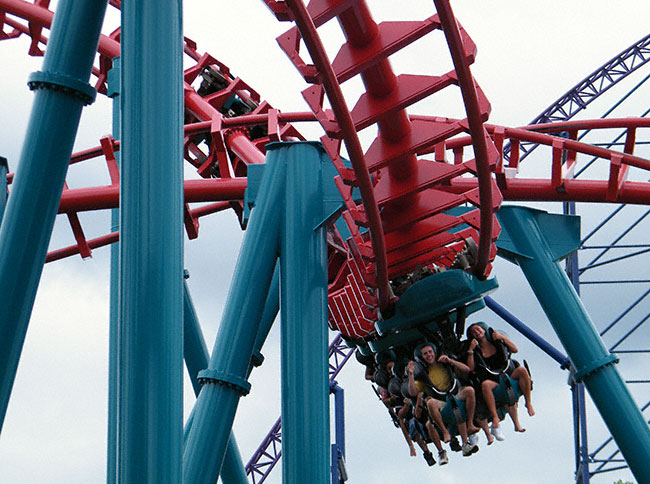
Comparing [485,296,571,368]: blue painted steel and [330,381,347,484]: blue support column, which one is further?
[330,381,347,484]: blue support column

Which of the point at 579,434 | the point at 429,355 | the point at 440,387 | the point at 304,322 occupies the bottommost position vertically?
the point at 304,322

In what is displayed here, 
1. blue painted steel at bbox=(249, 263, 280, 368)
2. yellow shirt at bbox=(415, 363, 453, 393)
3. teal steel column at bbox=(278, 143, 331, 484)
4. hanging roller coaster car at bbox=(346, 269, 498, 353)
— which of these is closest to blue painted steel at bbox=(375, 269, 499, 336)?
hanging roller coaster car at bbox=(346, 269, 498, 353)

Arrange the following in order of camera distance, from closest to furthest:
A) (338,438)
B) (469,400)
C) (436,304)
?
(469,400) → (436,304) → (338,438)

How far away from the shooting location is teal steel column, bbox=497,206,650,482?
5883mm

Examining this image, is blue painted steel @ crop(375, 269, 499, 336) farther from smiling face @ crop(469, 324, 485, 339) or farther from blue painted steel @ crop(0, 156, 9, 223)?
blue painted steel @ crop(0, 156, 9, 223)

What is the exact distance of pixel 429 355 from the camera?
244 inches

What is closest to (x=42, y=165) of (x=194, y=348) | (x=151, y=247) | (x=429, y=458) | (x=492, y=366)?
(x=151, y=247)

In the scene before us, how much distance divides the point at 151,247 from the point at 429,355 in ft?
10.8

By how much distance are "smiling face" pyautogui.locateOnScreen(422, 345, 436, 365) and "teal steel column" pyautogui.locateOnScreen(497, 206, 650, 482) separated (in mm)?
721

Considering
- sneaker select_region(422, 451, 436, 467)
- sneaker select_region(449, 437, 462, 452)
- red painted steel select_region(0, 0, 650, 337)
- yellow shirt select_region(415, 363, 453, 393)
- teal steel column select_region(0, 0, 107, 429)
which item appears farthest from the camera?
sneaker select_region(422, 451, 436, 467)

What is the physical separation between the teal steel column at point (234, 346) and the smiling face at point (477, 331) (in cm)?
153

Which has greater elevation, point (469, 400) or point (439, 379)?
point (439, 379)

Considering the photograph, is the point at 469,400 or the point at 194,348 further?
the point at 194,348

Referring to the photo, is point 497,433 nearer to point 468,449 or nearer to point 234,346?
point 468,449
